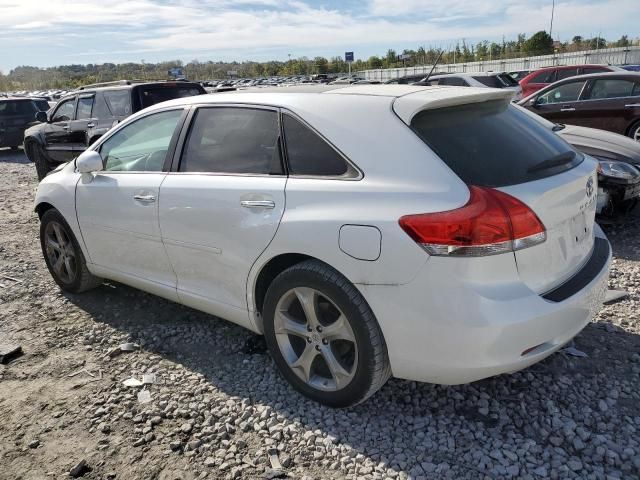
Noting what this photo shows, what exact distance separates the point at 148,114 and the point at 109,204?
71cm

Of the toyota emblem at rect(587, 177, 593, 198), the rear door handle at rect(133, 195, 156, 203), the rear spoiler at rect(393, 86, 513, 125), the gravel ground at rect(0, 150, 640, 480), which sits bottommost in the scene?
the gravel ground at rect(0, 150, 640, 480)

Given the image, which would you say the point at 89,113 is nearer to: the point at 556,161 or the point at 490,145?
the point at 490,145

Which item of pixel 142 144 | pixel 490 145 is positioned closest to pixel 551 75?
pixel 142 144

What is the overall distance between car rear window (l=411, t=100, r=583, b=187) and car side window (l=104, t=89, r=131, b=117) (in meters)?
6.67

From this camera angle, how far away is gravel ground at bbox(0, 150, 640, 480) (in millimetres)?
2494

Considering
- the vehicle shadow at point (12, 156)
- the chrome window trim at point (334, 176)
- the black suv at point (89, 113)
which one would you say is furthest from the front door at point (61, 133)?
the chrome window trim at point (334, 176)

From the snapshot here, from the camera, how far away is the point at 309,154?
282 centimetres

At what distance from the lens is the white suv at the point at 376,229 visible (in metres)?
2.32

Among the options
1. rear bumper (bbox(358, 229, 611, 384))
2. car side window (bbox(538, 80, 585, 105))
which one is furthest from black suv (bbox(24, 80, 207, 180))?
rear bumper (bbox(358, 229, 611, 384))

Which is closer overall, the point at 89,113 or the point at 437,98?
the point at 437,98

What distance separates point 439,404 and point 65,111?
374 inches

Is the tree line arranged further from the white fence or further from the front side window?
the front side window

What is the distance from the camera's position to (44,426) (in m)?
2.93

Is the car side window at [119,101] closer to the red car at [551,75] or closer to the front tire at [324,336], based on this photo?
the front tire at [324,336]
